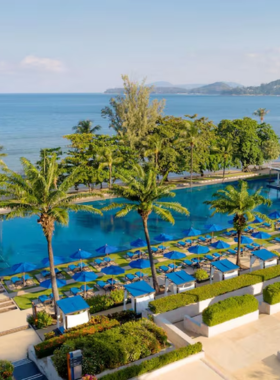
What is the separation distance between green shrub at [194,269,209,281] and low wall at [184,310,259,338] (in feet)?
18.1

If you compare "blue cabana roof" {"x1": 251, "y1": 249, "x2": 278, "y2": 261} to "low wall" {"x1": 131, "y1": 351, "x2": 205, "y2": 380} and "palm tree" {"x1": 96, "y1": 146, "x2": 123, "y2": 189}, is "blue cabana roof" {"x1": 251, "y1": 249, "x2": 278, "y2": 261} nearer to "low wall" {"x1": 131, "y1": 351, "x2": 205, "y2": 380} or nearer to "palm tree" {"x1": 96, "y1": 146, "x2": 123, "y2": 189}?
"low wall" {"x1": 131, "y1": 351, "x2": 205, "y2": 380}

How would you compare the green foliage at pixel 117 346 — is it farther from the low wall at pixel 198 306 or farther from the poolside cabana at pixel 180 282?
the poolside cabana at pixel 180 282

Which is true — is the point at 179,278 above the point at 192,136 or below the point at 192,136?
below

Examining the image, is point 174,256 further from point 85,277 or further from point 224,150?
point 224,150

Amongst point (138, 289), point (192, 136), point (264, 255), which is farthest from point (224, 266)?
point (192, 136)

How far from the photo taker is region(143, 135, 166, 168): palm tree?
49.4 m

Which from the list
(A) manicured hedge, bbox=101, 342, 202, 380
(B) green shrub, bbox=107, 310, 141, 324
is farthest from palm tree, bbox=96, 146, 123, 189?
(A) manicured hedge, bbox=101, 342, 202, 380

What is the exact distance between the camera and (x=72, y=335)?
55.7 ft

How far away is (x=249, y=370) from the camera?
1553cm

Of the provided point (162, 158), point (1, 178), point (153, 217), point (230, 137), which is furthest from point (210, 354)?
point (230, 137)

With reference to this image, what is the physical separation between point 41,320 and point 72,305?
91.4 inches

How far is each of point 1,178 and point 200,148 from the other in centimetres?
3597

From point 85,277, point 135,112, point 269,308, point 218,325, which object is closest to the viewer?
point 218,325

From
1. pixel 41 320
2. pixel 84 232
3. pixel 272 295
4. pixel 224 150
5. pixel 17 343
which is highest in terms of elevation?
pixel 224 150
